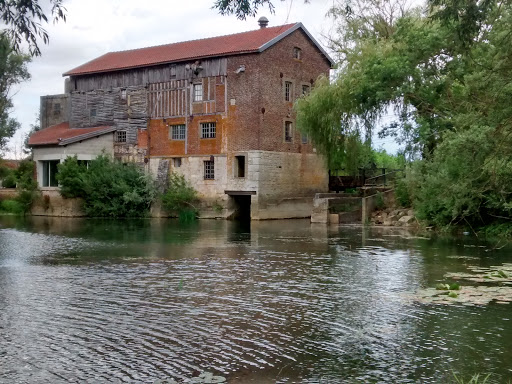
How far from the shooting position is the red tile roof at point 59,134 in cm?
4271

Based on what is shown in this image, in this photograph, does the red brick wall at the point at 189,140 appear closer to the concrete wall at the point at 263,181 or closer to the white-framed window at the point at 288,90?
the concrete wall at the point at 263,181

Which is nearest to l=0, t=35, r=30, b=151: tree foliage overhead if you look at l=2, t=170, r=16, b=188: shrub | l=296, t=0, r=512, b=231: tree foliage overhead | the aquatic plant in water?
l=2, t=170, r=16, b=188: shrub

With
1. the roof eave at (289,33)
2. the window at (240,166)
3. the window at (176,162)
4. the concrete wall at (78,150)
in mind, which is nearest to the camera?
the roof eave at (289,33)

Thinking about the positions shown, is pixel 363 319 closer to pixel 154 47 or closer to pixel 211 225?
pixel 211 225

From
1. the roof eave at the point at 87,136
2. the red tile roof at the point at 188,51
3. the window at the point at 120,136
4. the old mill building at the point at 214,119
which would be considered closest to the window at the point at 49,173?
the old mill building at the point at 214,119

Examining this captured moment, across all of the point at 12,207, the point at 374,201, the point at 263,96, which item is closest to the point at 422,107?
the point at 374,201

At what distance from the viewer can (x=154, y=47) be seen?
46656mm

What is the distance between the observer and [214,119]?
133 feet

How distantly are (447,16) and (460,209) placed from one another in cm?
1647

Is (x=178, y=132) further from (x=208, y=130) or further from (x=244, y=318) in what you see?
(x=244, y=318)

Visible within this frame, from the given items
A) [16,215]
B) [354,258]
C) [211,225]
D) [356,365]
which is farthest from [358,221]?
[356,365]

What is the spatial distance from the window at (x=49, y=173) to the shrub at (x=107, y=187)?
2.68 metres

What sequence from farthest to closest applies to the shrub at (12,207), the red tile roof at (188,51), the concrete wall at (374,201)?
1. the shrub at (12,207)
2. the red tile roof at (188,51)
3. the concrete wall at (374,201)

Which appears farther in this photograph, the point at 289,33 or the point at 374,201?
the point at 289,33
